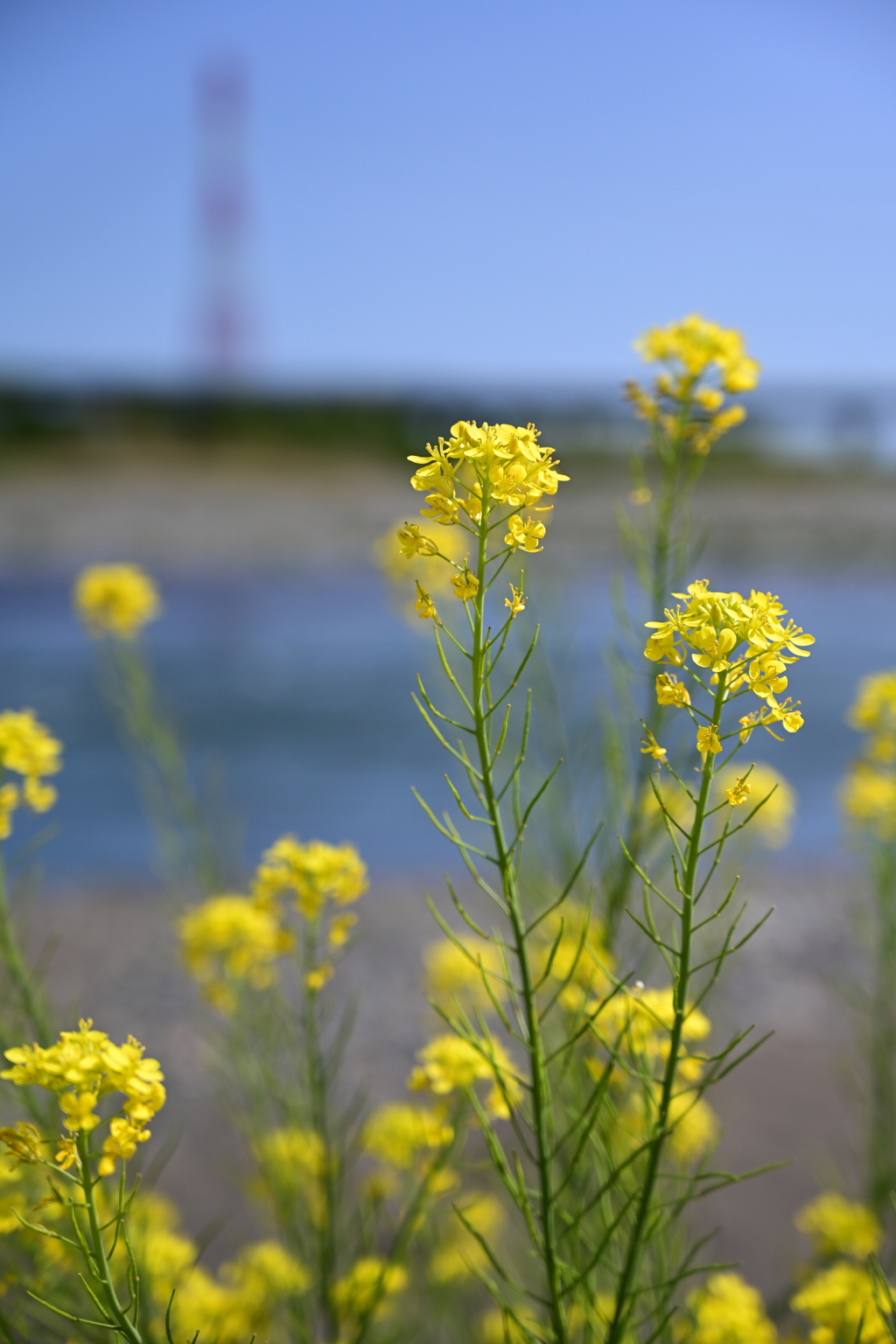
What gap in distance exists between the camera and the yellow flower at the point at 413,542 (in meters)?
0.48

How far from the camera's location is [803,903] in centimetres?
303

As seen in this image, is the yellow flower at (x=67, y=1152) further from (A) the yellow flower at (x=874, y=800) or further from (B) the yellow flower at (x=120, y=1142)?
(A) the yellow flower at (x=874, y=800)

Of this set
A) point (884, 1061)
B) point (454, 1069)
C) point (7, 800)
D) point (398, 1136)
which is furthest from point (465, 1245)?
point (7, 800)

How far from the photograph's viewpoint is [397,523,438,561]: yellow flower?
18.7 inches

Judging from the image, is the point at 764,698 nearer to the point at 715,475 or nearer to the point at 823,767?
the point at 823,767

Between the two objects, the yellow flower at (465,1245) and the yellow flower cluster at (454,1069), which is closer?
the yellow flower cluster at (454,1069)

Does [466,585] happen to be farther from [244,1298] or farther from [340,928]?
[244,1298]

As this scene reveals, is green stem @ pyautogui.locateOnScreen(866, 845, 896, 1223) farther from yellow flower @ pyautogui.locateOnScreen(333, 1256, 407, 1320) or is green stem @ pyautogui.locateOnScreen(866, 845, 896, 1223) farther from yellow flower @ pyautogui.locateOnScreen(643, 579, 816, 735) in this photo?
yellow flower @ pyautogui.locateOnScreen(643, 579, 816, 735)

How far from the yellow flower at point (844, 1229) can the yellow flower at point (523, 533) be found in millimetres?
831

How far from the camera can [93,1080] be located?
0.45 m

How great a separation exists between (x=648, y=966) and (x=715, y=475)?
37.1 feet

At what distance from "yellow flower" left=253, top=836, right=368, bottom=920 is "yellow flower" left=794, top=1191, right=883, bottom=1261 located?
634mm

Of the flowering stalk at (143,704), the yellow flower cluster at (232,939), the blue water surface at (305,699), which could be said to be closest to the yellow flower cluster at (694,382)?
the blue water surface at (305,699)

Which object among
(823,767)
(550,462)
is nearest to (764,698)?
(550,462)
